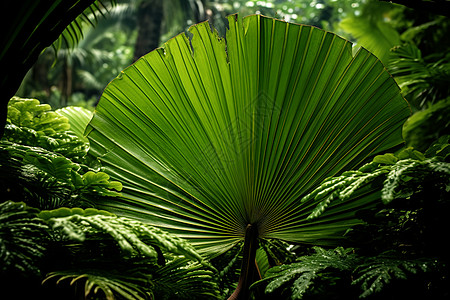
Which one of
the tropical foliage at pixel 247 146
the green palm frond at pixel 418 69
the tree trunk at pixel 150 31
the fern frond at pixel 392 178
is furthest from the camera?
the tree trunk at pixel 150 31

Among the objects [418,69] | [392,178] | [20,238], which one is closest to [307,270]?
[392,178]

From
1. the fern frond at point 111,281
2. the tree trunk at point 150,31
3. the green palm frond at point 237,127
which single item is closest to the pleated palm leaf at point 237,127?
the green palm frond at point 237,127

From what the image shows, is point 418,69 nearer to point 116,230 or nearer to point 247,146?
point 247,146

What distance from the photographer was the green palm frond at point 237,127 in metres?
0.74

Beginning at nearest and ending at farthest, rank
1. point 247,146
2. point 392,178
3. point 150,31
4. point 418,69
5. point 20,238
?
point 20,238
point 392,178
point 247,146
point 418,69
point 150,31

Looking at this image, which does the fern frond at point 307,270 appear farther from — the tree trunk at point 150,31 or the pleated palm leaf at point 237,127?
the tree trunk at point 150,31

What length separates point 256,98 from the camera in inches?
29.6

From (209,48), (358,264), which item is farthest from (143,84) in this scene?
(358,264)

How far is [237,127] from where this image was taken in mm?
752

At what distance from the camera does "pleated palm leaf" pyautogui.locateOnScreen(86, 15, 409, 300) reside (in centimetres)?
74

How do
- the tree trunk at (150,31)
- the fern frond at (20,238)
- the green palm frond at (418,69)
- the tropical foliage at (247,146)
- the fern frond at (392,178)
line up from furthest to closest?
the tree trunk at (150,31) < the green palm frond at (418,69) < the tropical foliage at (247,146) < the fern frond at (392,178) < the fern frond at (20,238)

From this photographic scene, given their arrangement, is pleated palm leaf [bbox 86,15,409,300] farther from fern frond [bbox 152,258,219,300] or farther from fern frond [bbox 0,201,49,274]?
fern frond [bbox 0,201,49,274]

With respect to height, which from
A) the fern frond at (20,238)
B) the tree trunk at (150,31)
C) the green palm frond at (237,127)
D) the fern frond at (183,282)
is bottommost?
the fern frond at (183,282)

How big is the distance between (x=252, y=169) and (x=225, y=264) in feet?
0.89
